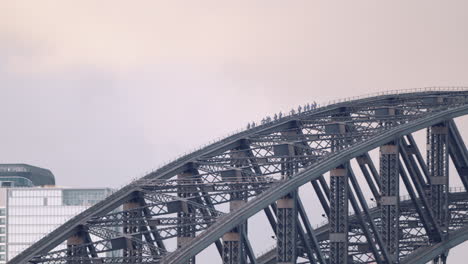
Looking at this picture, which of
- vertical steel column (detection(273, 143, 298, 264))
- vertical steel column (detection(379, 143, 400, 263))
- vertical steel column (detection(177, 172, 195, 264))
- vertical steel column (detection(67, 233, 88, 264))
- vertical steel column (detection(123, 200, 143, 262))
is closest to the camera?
vertical steel column (detection(123, 200, 143, 262))

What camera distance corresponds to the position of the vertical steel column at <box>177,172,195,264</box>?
14700cm

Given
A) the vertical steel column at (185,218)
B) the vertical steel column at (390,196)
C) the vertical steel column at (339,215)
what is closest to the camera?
the vertical steel column at (185,218)

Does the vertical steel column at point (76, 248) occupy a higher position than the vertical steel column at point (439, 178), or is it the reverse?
the vertical steel column at point (439, 178)

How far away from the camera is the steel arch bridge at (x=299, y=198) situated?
145 metres

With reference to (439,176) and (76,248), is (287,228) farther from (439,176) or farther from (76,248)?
(439,176)

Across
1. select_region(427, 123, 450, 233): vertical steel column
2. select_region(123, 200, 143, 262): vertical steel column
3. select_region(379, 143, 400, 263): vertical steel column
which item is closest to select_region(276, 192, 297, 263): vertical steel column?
select_region(123, 200, 143, 262): vertical steel column

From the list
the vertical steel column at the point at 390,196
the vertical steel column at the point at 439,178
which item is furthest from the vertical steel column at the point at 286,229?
the vertical steel column at the point at 439,178

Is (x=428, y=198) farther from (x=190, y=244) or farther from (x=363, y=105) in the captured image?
(x=190, y=244)

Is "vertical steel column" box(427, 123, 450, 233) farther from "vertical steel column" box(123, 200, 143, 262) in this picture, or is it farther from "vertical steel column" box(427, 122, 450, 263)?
"vertical steel column" box(123, 200, 143, 262)

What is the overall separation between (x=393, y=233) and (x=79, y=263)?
3803 cm

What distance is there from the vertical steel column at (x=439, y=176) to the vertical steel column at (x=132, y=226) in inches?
1475

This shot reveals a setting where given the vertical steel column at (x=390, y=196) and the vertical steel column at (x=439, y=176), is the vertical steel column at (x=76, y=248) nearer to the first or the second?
the vertical steel column at (x=390, y=196)

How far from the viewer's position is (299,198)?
150 meters

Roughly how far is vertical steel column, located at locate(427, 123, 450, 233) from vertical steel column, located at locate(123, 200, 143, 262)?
123 feet
